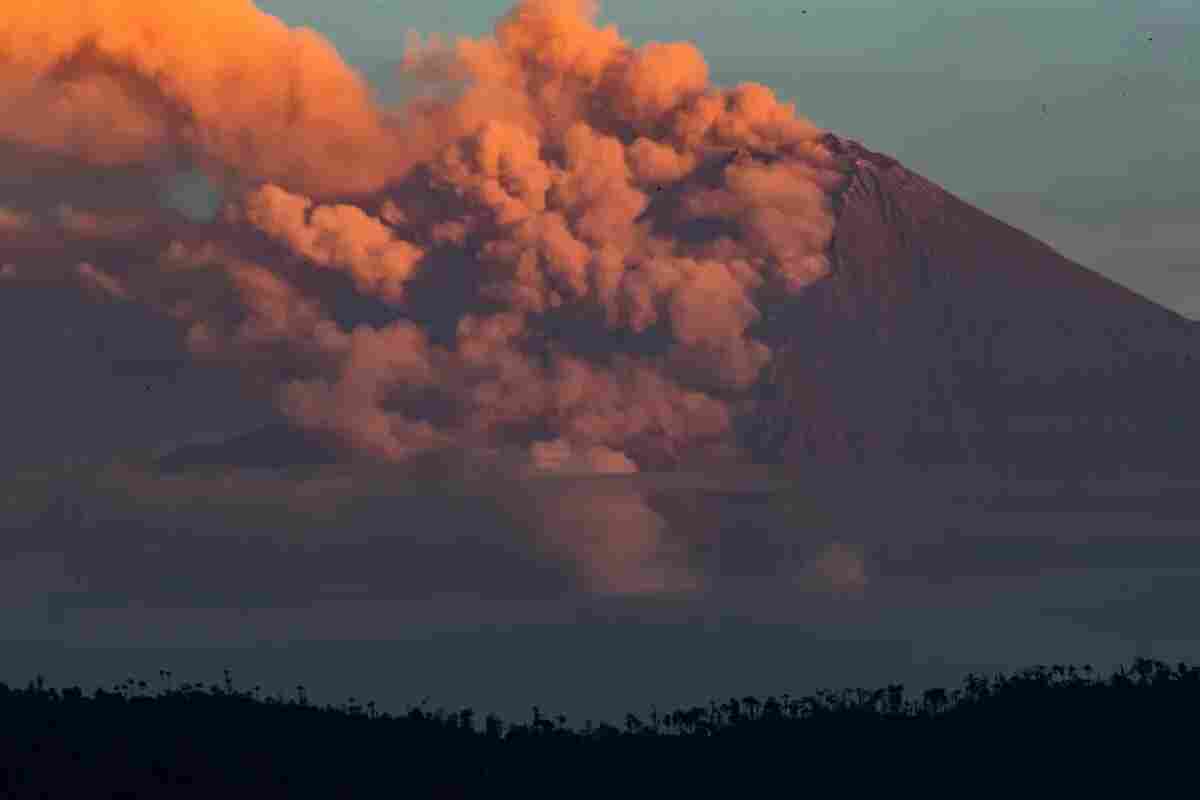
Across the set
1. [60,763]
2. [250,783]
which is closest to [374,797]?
[250,783]

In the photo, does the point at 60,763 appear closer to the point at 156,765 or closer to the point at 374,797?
the point at 156,765

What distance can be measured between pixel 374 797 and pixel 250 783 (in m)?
12.1

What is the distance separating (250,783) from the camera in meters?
194

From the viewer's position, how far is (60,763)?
186750 millimetres

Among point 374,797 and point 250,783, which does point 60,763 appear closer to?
point 250,783

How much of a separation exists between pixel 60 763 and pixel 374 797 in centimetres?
2994

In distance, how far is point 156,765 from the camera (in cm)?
19500

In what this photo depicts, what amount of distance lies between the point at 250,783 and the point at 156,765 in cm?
940

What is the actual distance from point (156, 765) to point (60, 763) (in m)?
10.9

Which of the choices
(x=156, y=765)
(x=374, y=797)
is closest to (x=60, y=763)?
(x=156, y=765)

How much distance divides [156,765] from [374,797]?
20942 millimetres
